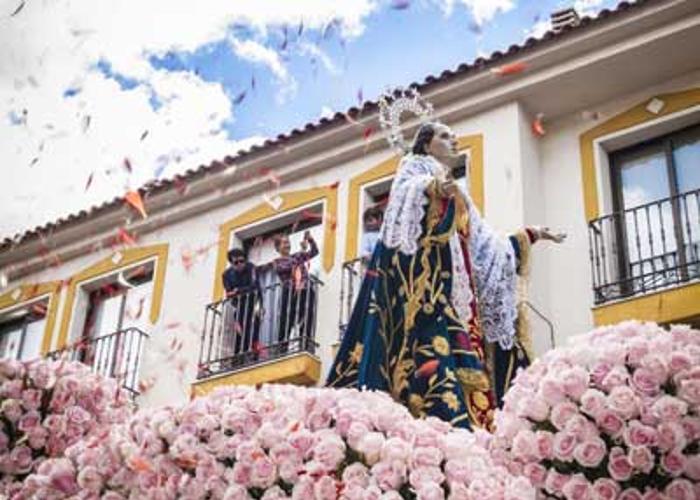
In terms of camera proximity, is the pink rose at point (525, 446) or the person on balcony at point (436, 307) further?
the person on balcony at point (436, 307)

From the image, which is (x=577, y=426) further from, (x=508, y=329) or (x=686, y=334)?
(x=508, y=329)

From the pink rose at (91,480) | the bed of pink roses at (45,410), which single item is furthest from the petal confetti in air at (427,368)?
the pink rose at (91,480)

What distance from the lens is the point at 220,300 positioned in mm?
11156

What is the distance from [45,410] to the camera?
495 centimetres

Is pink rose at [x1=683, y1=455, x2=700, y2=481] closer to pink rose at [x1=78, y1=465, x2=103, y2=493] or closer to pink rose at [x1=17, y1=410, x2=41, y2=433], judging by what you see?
pink rose at [x1=78, y1=465, x2=103, y2=493]

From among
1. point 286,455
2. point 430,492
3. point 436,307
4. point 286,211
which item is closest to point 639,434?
point 430,492

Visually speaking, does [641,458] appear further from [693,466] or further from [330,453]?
[330,453]

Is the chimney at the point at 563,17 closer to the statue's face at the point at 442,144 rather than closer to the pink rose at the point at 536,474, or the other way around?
the statue's face at the point at 442,144

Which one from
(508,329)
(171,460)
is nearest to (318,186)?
(508,329)

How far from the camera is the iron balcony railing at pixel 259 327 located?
10.4m

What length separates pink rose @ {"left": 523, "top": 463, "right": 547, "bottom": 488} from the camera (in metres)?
3.36

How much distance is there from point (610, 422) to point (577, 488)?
205 millimetres

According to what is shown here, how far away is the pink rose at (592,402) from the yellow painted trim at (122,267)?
8884 millimetres

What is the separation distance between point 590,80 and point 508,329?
433 centimetres
